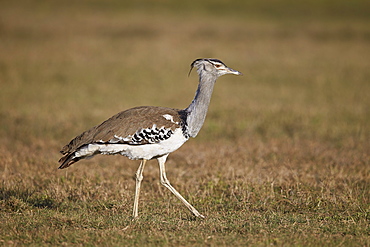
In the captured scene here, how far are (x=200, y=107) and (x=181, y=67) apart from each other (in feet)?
41.8

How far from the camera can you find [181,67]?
60.2 ft

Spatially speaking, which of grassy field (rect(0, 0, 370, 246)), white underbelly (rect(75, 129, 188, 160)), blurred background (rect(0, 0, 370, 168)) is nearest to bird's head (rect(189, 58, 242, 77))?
white underbelly (rect(75, 129, 188, 160))

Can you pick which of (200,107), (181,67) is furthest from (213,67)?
(181,67)

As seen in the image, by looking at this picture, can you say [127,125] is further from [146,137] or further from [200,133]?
[200,133]

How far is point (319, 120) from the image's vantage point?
11609mm

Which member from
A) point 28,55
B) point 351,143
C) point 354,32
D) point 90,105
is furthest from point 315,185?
point 354,32

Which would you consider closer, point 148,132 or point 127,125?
point 148,132

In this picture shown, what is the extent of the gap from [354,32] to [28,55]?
47.4 feet

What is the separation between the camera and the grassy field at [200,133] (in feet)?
16.8

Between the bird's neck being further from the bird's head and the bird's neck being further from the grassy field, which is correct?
the grassy field

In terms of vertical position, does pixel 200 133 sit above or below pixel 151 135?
below

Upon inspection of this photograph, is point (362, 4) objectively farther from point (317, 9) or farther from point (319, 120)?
point (319, 120)

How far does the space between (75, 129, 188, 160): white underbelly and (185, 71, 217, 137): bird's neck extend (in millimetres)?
154

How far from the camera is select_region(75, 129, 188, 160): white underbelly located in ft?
18.1
